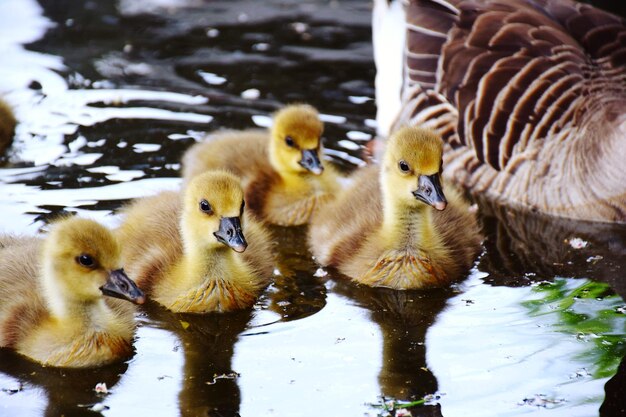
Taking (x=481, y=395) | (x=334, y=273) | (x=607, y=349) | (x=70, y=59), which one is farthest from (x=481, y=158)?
(x=70, y=59)

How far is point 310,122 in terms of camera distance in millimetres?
6906

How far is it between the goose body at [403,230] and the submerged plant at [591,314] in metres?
0.56

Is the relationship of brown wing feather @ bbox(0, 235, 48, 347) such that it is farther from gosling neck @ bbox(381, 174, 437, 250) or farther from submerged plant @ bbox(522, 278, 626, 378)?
submerged plant @ bbox(522, 278, 626, 378)

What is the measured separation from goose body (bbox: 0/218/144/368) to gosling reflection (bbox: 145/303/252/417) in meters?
0.31

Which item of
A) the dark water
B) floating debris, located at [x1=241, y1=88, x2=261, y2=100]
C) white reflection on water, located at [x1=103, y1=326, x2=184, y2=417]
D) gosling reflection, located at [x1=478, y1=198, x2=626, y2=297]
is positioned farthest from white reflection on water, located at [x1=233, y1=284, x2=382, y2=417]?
floating debris, located at [x1=241, y1=88, x2=261, y2=100]

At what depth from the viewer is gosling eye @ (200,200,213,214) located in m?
5.65

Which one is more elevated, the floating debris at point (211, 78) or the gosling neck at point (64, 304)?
the gosling neck at point (64, 304)

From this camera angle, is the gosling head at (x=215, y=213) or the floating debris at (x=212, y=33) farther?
the floating debris at (x=212, y=33)

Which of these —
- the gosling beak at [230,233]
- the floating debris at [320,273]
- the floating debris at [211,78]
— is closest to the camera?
the gosling beak at [230,233]

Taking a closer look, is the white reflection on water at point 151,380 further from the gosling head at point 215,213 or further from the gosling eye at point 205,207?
the gosling eye at point 205,207

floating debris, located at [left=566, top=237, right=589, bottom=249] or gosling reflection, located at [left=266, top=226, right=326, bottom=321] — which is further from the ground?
floating debris, located at [left=566, top=237, right=589, bottom=249]

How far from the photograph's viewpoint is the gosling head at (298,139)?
6898 mm

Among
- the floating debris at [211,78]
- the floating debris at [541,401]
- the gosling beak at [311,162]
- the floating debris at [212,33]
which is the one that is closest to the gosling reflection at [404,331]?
the floating debris at [541,401]

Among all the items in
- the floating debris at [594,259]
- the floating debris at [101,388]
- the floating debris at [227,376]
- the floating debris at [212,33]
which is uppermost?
the floating debris at [594,259]
